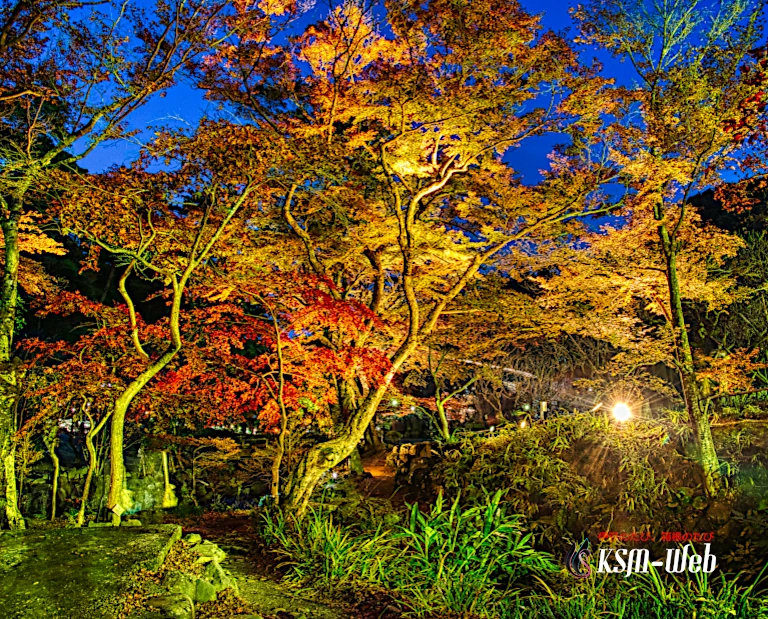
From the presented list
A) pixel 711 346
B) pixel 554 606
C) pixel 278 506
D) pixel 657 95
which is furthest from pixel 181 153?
pixel 711 346

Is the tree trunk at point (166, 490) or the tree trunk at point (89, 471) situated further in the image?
the tree trunk at point (166, 490)

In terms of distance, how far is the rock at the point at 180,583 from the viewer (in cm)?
313

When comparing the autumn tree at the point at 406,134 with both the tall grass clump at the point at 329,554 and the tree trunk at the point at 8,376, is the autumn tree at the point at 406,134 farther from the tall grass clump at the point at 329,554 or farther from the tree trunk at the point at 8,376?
the tree trunk at the point at 8,376

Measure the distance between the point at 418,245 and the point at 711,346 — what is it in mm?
12422

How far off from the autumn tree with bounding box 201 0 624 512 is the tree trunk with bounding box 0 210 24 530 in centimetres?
351

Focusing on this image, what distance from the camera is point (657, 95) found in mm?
7438

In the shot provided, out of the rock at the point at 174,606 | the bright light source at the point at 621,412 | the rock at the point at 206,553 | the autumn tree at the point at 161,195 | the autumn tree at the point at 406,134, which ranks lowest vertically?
the rock at the point at 206,553

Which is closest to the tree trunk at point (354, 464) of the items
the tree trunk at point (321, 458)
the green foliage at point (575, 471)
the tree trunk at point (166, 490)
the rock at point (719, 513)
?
the green foliage at point (575, 471)

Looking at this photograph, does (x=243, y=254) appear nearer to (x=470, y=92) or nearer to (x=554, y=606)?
(x=470, y=92)

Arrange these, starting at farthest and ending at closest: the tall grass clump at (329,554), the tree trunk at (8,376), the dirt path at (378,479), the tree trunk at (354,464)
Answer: the tree trunk at (354,464)
the dirt path at (378,479)
the tree trunk at (8,376)
the tall grass clump at (329,554)

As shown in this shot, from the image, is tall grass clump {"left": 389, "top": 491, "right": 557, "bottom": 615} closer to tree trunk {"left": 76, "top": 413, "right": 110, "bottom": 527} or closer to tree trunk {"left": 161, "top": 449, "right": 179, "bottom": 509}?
tree trunk {"left": 76, "top": 413, "right": 110, "bottom": 527}

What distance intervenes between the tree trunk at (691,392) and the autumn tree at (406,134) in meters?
1.55

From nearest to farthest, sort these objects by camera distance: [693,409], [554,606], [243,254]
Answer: [554,606]
[693,409]
[243,254]

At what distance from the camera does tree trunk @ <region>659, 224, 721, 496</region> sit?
673cm
